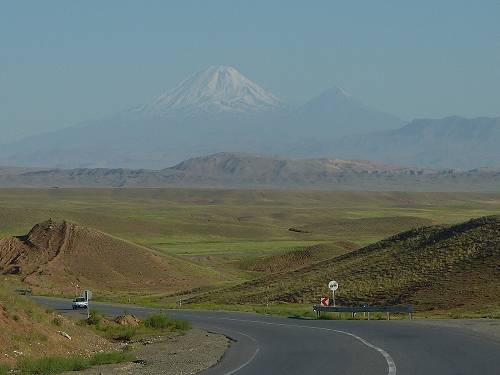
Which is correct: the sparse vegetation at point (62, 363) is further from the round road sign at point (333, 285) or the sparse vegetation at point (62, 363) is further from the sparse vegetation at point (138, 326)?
the round road sign at point (333, 285)

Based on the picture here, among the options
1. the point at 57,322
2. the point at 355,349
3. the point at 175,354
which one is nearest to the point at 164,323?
the point at 57,322

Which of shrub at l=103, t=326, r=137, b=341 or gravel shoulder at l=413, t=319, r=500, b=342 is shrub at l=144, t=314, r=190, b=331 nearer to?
shrub at l=103, t=326, r=137, b=341

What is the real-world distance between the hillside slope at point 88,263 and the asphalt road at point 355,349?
38.2 m

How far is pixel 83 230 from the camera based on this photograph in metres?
86.2

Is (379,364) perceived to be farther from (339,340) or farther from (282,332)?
(282,332)

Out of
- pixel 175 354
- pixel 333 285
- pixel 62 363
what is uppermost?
pixel 62 363

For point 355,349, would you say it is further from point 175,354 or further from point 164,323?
point 164,323

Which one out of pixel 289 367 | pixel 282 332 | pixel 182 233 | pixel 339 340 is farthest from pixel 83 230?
pixel 289 367

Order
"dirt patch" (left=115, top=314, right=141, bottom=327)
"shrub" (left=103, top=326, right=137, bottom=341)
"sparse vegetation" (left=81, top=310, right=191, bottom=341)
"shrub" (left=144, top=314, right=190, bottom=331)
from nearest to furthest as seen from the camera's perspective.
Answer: "shrub" (left=103, top=326, right=137, bottom=341) < "sparse vegetation" (left=81, top=310, right=191, bottom=341) < "shrub" (left=144, top=314, right=190, bottom=331) < "dirt patch" (left=115, top=314, right=141, bottom=327)

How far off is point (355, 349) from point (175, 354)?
5166 mm

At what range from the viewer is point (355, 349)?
27219 mm

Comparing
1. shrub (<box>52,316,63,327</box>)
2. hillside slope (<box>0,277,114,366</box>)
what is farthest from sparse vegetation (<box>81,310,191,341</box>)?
shrub (<box>52,316,63,327</box>)

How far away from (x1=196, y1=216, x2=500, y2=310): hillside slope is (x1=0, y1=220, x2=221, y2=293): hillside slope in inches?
549

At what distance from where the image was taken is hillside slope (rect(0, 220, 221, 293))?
78.2 meters
